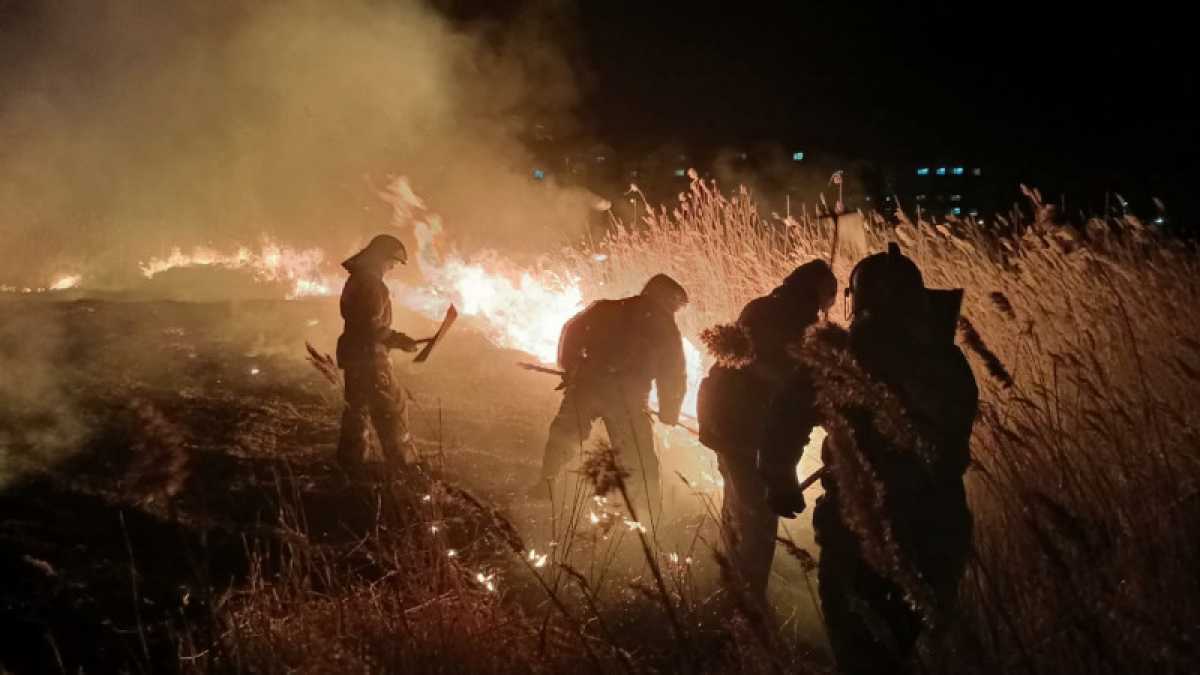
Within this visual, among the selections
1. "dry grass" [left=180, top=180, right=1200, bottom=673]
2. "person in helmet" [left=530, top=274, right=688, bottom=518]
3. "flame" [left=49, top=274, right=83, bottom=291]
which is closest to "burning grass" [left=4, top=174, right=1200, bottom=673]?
"dry grass" [left=180, top=180, right=1200, bottom=673]

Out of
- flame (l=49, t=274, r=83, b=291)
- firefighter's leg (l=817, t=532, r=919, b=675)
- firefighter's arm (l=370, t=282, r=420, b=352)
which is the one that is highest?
flame (l=49, t=274, r=83, b=291)

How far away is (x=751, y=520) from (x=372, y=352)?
150 inches

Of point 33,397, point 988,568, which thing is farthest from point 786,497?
point 33,397

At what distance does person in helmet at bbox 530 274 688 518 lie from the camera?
5.74 m

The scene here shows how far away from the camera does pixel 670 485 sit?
Result: 22.4 ft

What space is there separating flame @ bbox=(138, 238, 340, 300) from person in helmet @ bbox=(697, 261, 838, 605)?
13.2 metres

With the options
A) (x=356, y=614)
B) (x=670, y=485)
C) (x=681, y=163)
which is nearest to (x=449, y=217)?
(x=670, y=485)

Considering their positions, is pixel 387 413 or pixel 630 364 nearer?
pixel 630 364

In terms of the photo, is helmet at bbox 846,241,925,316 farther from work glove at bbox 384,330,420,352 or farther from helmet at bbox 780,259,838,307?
work glove at bbox 384,330,420,352

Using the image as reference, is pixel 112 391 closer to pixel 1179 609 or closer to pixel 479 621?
pixel 479 621

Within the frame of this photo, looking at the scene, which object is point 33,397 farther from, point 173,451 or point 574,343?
point 173,451

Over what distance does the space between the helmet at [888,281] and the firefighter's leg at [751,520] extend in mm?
1617

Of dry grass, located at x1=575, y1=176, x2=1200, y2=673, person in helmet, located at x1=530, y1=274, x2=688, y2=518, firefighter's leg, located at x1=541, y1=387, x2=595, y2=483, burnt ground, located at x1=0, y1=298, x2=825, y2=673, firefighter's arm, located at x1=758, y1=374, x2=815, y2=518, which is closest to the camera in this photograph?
dry grass, located at x1=575, y1=176, x2=1200, y2=673

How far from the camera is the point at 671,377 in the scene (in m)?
5.87
